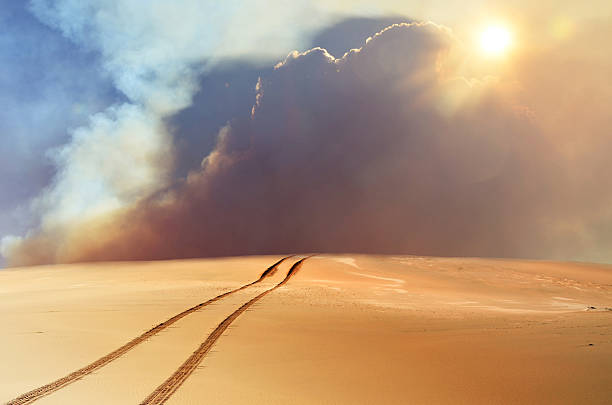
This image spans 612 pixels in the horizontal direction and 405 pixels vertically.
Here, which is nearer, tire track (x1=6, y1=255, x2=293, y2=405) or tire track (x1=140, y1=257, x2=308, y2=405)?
tire track (x1=140, y1=257, x2=308, y2=405)

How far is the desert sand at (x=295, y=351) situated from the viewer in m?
6.01

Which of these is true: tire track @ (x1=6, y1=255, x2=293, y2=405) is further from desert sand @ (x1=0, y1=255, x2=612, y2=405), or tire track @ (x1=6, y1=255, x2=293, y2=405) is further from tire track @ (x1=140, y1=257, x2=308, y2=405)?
tire track @ (x1=140, y1=257, x2=308, y2=405)

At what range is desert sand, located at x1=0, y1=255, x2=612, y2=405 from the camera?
19.7 feet

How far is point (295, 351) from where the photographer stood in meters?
8.32

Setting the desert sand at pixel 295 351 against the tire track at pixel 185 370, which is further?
the desert sand at pixel 295 351

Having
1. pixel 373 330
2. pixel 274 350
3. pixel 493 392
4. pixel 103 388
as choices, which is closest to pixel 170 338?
pixel 274 350

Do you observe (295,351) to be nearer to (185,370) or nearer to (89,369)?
(185,370)

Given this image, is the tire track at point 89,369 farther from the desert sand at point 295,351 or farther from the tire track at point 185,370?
the tire track at point 185,370

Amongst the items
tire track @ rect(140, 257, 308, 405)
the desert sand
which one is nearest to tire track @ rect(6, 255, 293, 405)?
the desert sand

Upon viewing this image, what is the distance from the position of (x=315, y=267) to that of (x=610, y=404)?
76.3ft

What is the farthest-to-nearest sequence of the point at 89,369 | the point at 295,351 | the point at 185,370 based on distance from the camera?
the point at 295,351 < the point at 89,369 < the point at 185,370

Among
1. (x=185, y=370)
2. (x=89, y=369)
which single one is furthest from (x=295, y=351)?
(x=89, y=369)

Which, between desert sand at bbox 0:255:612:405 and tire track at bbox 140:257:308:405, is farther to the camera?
desert sand at bbox 0:255:612:405

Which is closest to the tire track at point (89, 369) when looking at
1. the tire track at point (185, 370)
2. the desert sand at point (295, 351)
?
the desert sand at point (295, 351)
